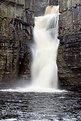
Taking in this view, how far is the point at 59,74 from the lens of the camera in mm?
23672

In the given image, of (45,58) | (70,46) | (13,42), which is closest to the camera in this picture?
(70,46)

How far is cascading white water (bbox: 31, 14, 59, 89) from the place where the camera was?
24.6 metres

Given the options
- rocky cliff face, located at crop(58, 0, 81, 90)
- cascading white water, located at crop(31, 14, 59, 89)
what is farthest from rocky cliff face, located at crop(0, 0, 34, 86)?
rocky cliff face, located at crop(58, 0, 81, 90)

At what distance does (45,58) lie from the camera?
84.6 feet

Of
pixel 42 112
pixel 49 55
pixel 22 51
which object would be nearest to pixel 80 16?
pixel 49 55

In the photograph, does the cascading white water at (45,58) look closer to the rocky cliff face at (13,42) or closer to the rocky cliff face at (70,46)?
the rocky cliff face at (13,42)

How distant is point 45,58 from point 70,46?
12.7 feet

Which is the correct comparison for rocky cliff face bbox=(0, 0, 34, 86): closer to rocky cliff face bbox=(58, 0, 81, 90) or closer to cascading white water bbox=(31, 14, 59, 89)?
cascading white water bbox=(31, 14, 59, 89)

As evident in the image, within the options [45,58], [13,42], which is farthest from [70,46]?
[13,42]

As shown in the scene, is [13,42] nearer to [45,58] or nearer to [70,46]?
[45,58]

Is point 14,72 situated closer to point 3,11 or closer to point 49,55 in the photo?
point 49,55

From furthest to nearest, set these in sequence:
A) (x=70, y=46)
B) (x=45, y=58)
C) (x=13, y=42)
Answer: (x=45, y=58) < (x=13, y=42) < (x=70, y=46)

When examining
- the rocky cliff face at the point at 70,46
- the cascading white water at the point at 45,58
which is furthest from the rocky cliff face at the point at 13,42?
the rocky cliff face at the point at 70,46

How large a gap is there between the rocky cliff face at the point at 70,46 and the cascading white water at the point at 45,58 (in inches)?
54.6
